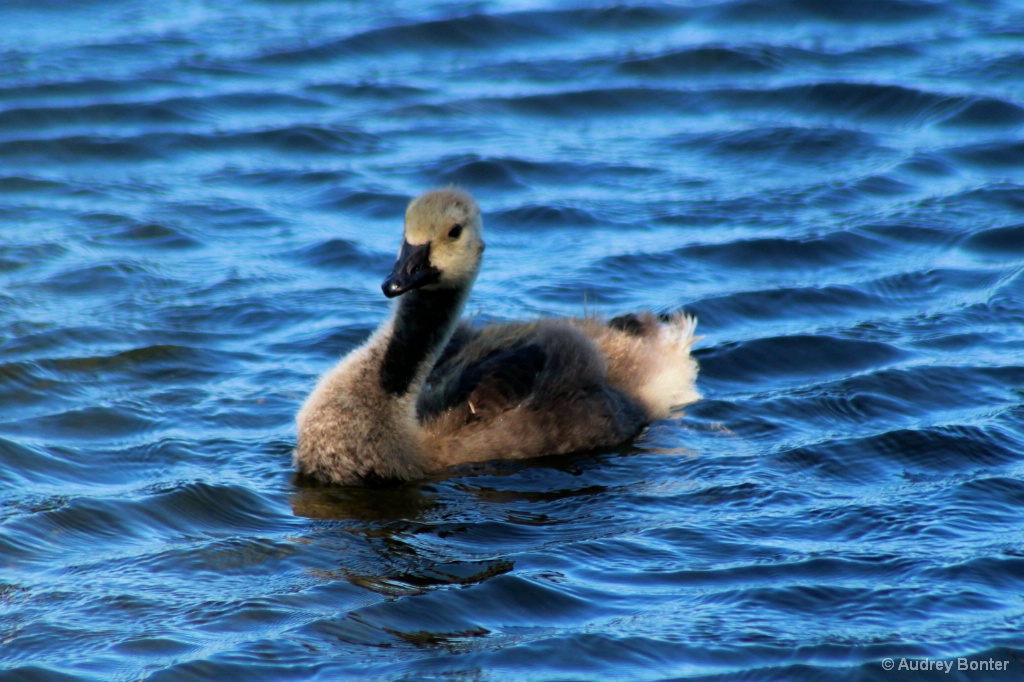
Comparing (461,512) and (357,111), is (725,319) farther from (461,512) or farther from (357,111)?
(357,111)

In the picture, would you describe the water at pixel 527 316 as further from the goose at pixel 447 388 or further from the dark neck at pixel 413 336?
the dark neck at pixel 413 336

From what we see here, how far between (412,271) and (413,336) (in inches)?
19.4

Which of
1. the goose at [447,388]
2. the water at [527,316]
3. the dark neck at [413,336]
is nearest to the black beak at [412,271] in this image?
the goose at [447,388]

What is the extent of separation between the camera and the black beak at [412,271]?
312 inches

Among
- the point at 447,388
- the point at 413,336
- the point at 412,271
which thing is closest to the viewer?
the point at 412,271

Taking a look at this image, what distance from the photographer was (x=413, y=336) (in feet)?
27.5

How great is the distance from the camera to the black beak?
793cm

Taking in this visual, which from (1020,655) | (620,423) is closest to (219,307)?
(620,423)

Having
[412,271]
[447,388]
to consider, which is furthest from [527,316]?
[412,271]

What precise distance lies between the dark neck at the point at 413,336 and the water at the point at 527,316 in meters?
0.66

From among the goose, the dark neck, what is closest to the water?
the goose

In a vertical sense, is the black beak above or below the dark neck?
above

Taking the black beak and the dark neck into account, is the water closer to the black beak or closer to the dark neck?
the dark neck

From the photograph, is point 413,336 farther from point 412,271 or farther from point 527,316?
point 527,316
